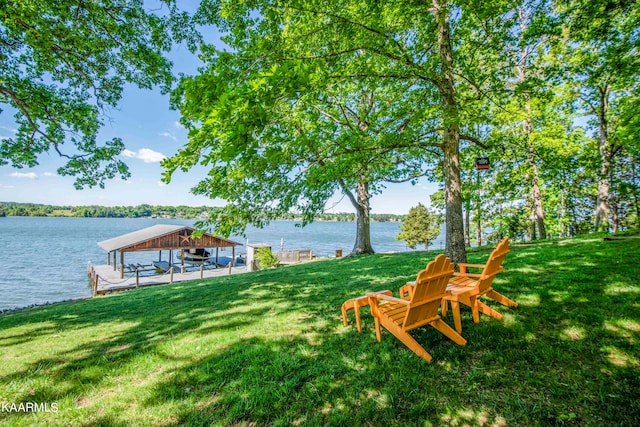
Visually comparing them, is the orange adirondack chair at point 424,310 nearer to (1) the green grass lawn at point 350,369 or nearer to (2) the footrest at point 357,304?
(1) the green grass lawn at point 350,369

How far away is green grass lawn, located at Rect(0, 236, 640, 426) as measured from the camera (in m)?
2.46

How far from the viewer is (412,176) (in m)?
14.3

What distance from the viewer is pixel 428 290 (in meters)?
3.35

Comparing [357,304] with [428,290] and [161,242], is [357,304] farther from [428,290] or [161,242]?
[161,242]

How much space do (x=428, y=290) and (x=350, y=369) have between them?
1272 millimetres

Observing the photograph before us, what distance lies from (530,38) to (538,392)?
6.71 m

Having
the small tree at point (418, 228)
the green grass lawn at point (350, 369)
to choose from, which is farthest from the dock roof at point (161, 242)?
the small tree at point (418, 228)

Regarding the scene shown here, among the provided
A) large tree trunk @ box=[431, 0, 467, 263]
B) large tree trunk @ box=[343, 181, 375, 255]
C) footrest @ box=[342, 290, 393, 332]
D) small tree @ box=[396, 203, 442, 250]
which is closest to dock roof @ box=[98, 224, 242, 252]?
large tree trunk @ box=[343, 181, 375, 255]

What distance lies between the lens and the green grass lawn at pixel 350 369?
8.07 feet

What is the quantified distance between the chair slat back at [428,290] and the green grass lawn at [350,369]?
406 millimetres

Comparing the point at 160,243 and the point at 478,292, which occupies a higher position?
the point at 478,292

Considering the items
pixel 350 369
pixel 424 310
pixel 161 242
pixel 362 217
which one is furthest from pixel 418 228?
pixel 350 369

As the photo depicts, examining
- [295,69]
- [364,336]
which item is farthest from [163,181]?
[364,336]

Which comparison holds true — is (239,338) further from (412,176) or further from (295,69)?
(412,176)
